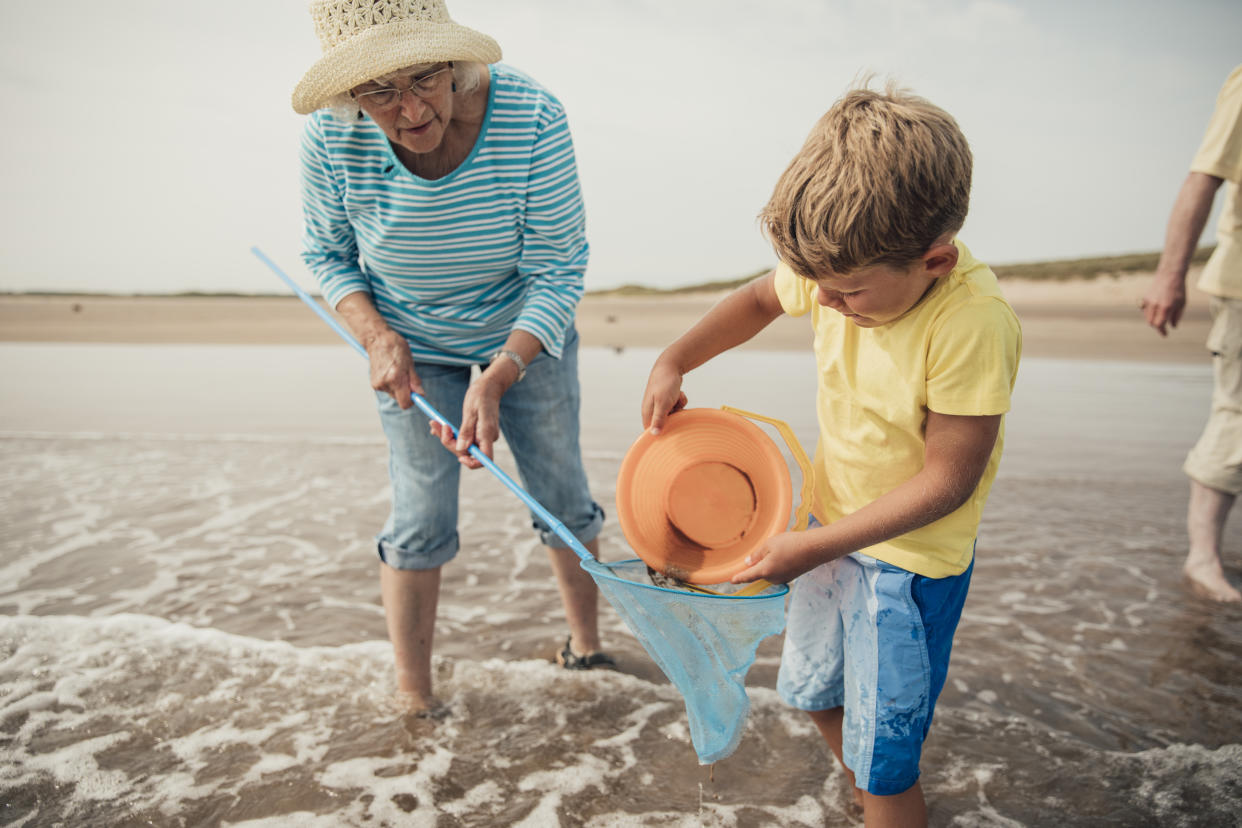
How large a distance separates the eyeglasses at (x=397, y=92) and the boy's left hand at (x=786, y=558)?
1230 millimetres

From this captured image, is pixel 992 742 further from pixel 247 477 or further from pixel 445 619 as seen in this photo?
pixel 247 477

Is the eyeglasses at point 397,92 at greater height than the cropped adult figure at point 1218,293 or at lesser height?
greater

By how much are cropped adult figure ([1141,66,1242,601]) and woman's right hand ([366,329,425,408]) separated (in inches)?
101

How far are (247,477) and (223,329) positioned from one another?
10.5 meters

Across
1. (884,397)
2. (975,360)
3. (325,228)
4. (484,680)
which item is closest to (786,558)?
(884,397)

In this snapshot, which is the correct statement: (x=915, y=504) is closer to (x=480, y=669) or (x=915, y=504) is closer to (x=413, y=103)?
(x=413, y=103)

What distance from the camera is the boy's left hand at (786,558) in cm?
143

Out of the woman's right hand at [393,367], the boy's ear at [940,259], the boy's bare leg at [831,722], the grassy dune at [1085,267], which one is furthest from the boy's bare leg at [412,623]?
the grassy dune at [1085,267]

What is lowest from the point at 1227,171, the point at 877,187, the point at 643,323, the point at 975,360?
the point at 643,323

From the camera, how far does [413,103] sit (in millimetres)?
1795

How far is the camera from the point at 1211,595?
A: 9.87ft

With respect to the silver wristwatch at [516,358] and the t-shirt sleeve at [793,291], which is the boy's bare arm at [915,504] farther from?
the silver wristwatch at [516,358]

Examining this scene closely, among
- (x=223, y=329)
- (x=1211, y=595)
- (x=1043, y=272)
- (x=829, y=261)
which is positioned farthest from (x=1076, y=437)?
(x=1043, y=272)

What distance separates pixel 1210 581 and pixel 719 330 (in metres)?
2.48
